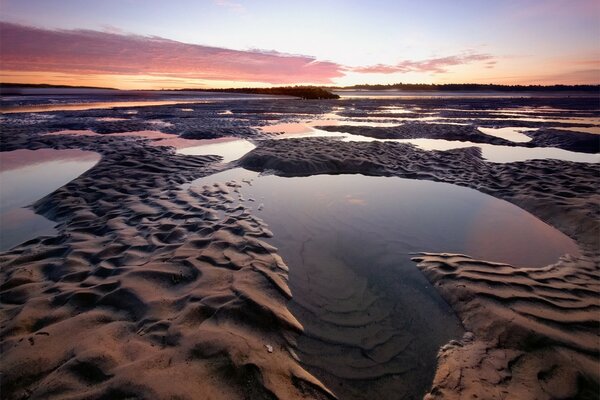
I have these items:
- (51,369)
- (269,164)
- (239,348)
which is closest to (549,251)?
(239,348)

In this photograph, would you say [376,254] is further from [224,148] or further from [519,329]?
[224,148]

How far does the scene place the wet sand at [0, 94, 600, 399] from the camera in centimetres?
278

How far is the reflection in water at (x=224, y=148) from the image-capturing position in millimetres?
13330

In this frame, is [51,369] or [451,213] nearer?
[51,369]

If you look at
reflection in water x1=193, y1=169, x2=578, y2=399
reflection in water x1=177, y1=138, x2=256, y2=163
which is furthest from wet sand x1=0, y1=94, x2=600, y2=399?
reflection in water x1=177, y1=138, x2=256, y2=163

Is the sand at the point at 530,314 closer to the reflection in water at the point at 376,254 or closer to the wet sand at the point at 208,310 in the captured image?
the wet sand at the point at 208,310

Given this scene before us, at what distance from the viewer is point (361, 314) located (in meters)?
3.81

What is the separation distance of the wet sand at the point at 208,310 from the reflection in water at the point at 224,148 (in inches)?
237

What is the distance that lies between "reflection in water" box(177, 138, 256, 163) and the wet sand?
6022 mm

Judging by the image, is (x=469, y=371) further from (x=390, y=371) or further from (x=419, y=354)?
(x=390, y=371)

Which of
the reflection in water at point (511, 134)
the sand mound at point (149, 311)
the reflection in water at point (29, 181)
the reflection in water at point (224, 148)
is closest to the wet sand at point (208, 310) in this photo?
the sand mound at point (149, 311)

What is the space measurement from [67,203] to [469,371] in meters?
8.04

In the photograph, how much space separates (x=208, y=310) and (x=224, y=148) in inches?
472

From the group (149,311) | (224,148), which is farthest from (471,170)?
(149,311)
